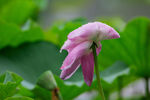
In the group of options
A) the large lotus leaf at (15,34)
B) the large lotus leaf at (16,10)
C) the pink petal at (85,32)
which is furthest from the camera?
the large lotus leaf at (16,10)

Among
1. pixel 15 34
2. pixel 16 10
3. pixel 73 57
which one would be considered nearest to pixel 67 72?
pixel 73 57

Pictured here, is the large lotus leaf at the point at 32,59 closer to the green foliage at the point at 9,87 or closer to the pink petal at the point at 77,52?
the green foliage at the point at 9,87

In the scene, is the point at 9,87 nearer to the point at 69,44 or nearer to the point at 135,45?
the point at 69,44

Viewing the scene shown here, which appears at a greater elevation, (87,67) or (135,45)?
(135,45)

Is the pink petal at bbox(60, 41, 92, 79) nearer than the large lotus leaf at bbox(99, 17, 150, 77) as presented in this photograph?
Yes

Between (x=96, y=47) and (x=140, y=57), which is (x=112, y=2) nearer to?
(x=140, y=57)

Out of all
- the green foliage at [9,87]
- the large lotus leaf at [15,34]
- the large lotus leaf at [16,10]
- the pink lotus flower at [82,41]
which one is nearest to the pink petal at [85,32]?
the pink lotus flower at [82,41]

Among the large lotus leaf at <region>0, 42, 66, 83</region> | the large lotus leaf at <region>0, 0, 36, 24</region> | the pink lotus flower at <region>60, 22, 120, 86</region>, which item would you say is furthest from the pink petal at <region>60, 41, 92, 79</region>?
the large lotus leaf at <region>0, 0, 36, 24</region>

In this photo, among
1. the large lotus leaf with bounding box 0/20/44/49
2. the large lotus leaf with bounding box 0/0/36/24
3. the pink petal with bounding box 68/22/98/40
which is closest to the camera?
the pink petal with bounding box 68/22/98/40

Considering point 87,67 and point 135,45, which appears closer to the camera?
point 87,67

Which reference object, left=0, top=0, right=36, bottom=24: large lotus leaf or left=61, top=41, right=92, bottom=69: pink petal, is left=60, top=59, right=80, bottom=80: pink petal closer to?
left=61, top=41, right=92, bottom=69: pink petal

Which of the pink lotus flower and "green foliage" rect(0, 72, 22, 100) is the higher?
the pink lotus flower

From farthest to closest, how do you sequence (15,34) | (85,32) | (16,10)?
(16,10)
(15,34)
(85,32)
